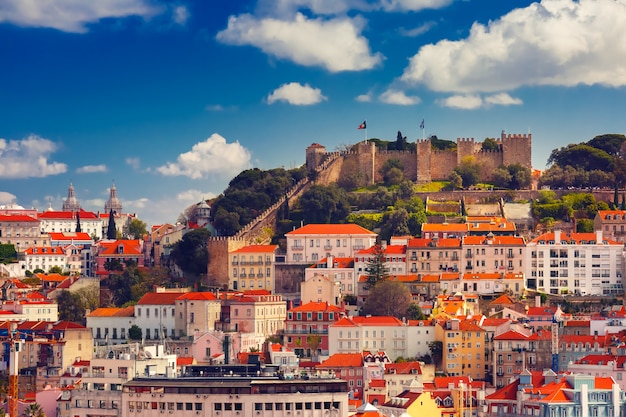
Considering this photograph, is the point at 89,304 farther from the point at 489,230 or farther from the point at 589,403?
the point at 589,403

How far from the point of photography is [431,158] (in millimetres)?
103250

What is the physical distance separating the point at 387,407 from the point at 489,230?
29552mm

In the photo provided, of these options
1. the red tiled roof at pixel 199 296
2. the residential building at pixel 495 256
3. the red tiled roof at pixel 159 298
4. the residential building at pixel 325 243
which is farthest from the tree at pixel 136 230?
the residential building at pixel 495 256

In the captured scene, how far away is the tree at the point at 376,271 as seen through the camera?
83.2 m

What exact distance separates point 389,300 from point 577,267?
11.0 m

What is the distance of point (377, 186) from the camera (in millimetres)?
102188

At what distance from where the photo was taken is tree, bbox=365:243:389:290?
83.2m

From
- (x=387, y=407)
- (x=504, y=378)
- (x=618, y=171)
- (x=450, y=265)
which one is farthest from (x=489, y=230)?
(x=387, y=407)

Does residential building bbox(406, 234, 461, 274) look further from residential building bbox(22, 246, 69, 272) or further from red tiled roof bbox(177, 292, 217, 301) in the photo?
residential building bbox(22, 246, 69, 272)

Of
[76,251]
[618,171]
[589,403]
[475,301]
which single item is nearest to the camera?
[589,403]

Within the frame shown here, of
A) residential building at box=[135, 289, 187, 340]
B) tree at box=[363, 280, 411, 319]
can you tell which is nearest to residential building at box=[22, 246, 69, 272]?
residential building at box=[135, 289, 187, 340]

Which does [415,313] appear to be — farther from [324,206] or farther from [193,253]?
[324,206]

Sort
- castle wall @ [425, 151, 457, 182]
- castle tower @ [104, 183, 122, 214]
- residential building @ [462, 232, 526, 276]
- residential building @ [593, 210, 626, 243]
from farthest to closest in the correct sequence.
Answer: castle tower @ [104, 183, 122, 214] < castle wall @ [425, 151, 457, 182] < residential building @ [593, 210, 626, 243] < residential building @ [462, 232, 526, 276]

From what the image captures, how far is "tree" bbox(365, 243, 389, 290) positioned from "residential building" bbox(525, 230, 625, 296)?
758 cm
